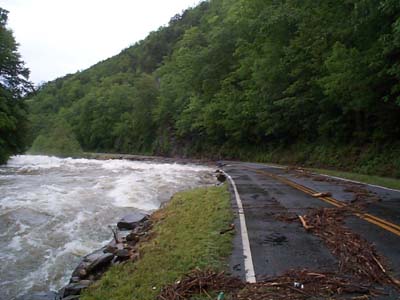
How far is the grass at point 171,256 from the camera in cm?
556

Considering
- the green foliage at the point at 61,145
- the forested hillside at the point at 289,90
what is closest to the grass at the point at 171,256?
the forested hillside at the point at 289,90

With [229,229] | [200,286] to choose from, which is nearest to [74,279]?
[229,229]

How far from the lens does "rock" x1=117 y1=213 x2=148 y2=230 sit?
10859mm

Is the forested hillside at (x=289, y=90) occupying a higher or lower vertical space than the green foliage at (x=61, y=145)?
higher

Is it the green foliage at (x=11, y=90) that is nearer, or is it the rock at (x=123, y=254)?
the rock at (x=123, y=254)

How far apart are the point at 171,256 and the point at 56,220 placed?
21.0 ft

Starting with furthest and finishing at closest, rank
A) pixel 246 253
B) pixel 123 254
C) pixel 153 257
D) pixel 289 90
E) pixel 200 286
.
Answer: pixel 289 90
pixel 123 254
pixel 153 257
pixel 246 253
pixel 200 286

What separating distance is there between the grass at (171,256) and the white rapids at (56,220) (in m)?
1.73

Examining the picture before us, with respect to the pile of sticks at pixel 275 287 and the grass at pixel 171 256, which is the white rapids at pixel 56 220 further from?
the pile of sticks at pixel 275 287

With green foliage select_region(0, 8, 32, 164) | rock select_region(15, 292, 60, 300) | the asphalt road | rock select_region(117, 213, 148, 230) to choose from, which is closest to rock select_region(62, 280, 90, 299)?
rock select_region(15, 292, 60, 300)

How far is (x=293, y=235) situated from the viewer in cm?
732

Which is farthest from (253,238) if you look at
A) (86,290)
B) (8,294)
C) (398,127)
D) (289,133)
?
(289,133)

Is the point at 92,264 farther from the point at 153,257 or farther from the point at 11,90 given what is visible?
the point at 11,90

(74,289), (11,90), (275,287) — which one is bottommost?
(74,289)
